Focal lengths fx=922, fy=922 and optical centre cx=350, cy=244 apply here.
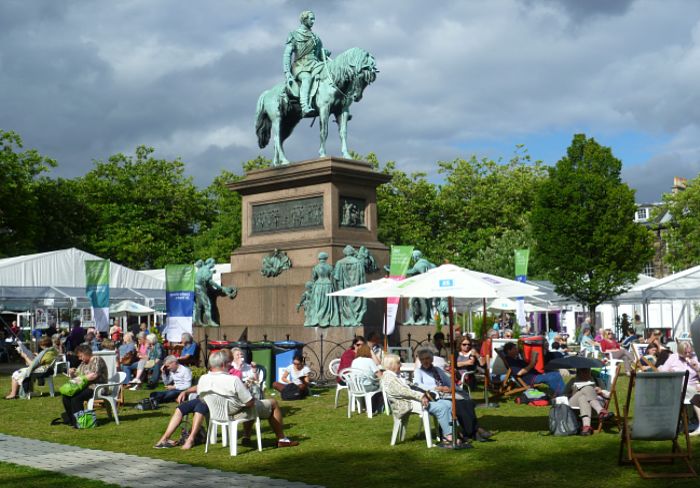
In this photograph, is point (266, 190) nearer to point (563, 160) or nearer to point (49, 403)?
point (49, 403)

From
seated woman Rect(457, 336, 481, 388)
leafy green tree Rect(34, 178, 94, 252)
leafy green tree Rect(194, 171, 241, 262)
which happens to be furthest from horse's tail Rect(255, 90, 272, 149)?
leafy green tree Rect(34, 178, 94, 252)

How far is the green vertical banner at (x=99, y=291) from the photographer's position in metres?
24.3

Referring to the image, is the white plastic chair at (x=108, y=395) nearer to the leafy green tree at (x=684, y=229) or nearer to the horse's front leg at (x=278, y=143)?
the horse's front leg at (x=278, y=143)

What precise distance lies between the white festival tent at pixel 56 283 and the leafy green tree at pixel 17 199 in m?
12.8

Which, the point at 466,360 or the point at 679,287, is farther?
the point at 679,287

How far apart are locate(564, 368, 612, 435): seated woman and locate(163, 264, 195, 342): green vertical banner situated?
11660 mm

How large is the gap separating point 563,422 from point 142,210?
53.0m

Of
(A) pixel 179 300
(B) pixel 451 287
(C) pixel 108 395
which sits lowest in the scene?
(C) pixel 108 395

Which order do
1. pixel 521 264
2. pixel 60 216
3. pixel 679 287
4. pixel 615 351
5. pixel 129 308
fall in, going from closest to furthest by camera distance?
1. pixel 615 351
2. pixel 679 287
3. pixel 521 264
4. pixel 129 308
5. pixel 60 216

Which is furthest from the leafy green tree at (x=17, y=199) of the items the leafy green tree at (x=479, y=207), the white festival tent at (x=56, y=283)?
the leafy green tree at (x=479, y=207)

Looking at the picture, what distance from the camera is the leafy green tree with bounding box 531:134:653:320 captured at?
138 ft

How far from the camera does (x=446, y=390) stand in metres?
11.4

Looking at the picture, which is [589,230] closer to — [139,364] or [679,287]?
[679,287]

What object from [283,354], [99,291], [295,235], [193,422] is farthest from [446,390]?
[99,291]
